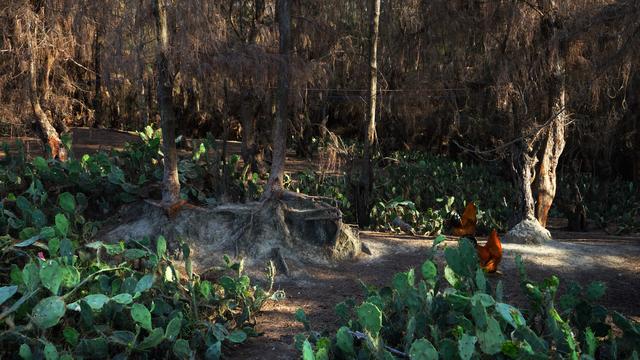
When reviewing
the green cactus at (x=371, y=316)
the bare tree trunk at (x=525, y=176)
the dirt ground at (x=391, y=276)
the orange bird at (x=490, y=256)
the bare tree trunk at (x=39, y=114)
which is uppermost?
the bare tree trunk at (x=39, y=114)

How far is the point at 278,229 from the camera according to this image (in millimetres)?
9406

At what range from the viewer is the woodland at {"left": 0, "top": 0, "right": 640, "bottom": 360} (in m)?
4.88

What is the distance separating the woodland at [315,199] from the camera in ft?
16.0

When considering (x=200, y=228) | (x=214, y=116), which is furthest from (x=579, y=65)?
(x=214, y=116)

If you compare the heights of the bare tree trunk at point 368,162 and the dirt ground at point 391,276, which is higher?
the bare tree trunk at point 368,162

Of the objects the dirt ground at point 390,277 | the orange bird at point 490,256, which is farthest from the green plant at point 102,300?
the orange bird at point 490,256

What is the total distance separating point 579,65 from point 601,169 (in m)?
9.68

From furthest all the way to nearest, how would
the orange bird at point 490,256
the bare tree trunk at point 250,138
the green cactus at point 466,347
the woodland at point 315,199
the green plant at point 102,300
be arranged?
the bare tree trunk at point 250,138 → the orange bird at point 490,256 → the green plant at point 102,300 → the woodland at point 315,199 → the green cactus at point 466,347

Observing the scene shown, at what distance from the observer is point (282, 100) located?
9.96 metres

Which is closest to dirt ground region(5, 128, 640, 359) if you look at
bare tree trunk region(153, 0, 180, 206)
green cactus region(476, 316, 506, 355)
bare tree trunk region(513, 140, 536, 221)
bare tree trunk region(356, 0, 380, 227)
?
bare tree trunk region(513, 140, 536, 221)

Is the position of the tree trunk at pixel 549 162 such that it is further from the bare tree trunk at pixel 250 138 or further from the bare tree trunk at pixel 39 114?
the bare tree trunk at pixel 39 114

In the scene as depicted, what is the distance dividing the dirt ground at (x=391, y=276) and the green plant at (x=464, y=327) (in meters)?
1.76

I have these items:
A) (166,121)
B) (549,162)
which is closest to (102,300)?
(166,121)

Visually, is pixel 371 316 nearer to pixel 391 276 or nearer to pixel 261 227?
pixel 391 276
